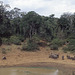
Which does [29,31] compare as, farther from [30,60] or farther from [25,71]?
[25,71]

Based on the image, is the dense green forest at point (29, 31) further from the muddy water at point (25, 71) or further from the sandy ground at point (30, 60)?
the muddy water at point (25, 71)

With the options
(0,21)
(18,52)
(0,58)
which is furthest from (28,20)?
(0,58)

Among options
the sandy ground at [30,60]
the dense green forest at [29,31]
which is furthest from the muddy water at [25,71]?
the dense green forest at [29,31]

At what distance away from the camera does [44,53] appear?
17.1 m

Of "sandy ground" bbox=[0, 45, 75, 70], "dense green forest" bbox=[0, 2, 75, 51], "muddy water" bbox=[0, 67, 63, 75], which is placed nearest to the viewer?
"muddy water" bbox=[0, 67, 63, 75]

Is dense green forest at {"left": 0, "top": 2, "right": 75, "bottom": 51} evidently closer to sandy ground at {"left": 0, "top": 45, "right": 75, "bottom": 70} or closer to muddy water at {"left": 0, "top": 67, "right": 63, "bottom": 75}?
sandy ground at {"left": 0, "top": 45, "right": 75, "bottom": 70}

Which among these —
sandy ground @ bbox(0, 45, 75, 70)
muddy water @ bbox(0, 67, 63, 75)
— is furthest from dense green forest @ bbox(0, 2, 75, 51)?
muddy water @ bbox(0, 67, 63, 75)

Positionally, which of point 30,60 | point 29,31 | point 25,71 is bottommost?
point 25,71

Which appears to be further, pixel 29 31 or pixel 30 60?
pixel 29 31

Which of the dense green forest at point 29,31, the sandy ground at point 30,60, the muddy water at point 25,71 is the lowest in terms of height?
the muddy water at point 25,71

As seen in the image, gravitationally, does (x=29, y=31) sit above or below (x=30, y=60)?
above

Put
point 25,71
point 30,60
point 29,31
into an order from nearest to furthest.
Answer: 1. point 25,71
2. point 30,60
3. point 29,31

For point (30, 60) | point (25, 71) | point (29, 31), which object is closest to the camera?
point (25, 71)

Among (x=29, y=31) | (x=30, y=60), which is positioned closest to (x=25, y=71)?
(x=30, y=60)
